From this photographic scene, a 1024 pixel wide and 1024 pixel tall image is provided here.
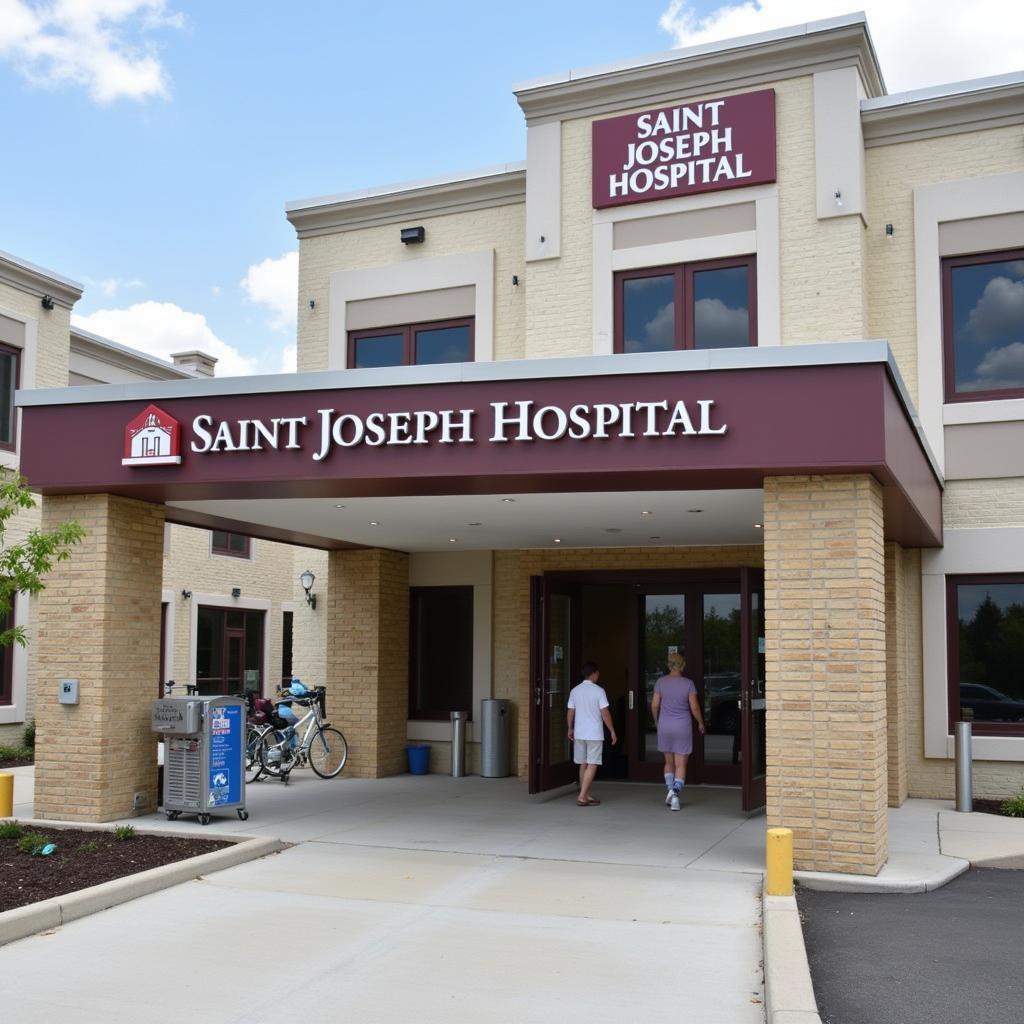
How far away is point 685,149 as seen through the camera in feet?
51.2

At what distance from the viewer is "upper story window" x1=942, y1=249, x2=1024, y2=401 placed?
1440cm

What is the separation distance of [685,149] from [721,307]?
2193 mm

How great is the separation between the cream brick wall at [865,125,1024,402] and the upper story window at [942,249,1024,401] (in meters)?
0.37

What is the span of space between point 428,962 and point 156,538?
6800 mm

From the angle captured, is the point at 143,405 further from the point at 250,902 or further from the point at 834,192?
the point at 834,192

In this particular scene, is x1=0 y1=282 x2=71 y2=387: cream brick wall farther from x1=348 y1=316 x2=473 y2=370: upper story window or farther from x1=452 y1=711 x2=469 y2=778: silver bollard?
x1=452 y1=711 x2=469 y2=778: silver bollard

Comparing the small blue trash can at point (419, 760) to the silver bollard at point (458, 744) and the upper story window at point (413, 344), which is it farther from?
the upper story window at point (413, 344)

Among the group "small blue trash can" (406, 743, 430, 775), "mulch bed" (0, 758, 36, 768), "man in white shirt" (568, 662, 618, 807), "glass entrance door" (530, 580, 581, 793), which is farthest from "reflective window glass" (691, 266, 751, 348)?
"mulch bed" (0, 758, 36, 768)

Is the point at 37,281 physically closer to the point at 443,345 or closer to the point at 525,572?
the point at 443,345

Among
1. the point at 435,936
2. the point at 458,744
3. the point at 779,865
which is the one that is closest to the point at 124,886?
the point at 435,936

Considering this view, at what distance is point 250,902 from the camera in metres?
8.85

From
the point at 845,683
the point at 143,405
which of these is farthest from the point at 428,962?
the point at 143,405

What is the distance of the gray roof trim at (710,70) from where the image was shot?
14781 millimetres

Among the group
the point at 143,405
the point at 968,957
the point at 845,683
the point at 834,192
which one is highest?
the point at 834,192
